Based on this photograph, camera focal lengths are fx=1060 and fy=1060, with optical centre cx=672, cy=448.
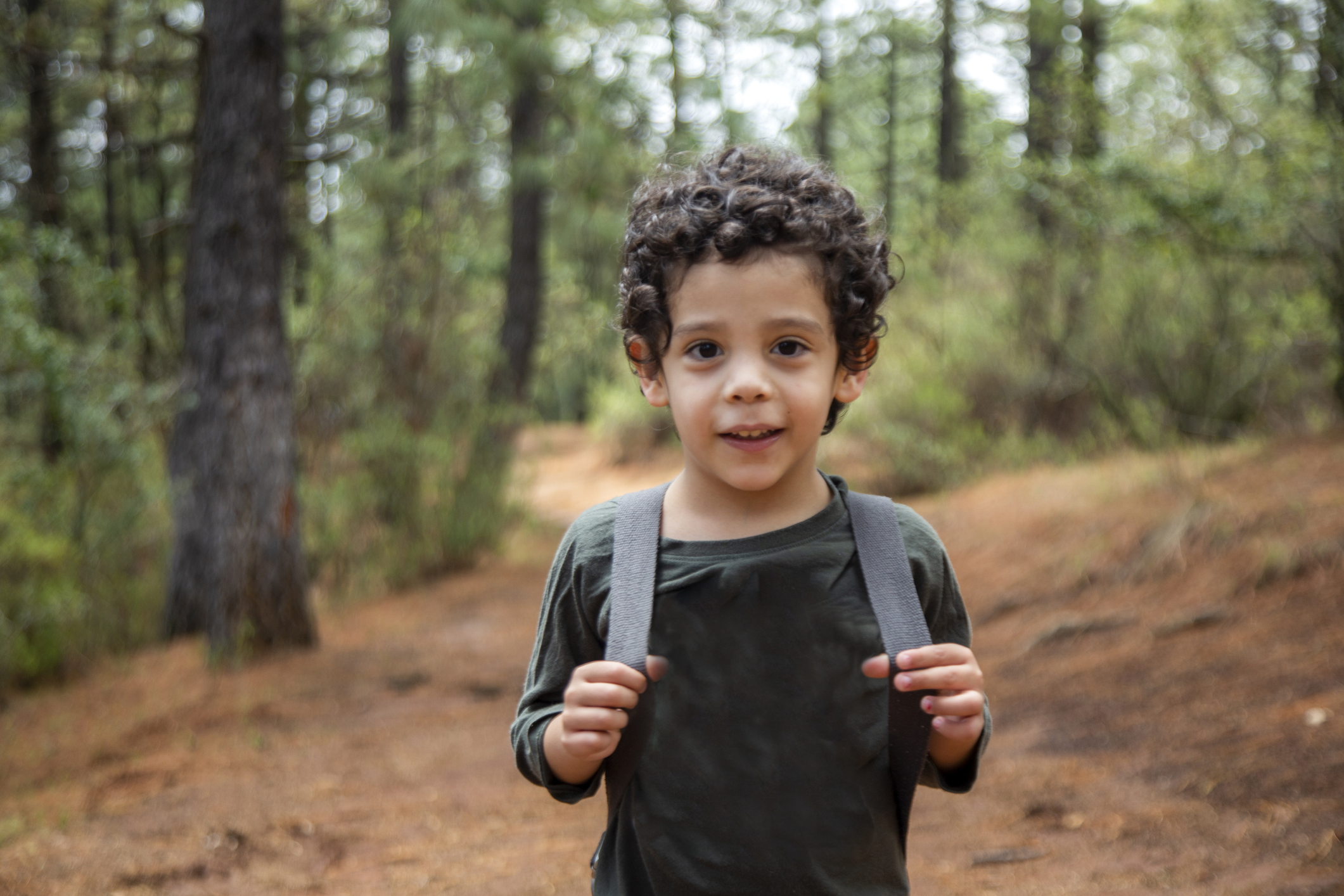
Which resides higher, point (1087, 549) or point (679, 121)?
point (679, 121)

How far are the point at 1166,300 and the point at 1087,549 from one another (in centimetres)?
350

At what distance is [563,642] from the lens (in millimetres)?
1660

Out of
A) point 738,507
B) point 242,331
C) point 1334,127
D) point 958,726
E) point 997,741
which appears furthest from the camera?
point 242,331

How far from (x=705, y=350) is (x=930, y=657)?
0.55 metres

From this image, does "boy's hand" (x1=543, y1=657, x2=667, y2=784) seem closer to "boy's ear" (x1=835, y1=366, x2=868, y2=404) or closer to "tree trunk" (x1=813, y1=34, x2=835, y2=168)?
"boy's ear" (x1=835, y1=366, x2=868, y2=404)

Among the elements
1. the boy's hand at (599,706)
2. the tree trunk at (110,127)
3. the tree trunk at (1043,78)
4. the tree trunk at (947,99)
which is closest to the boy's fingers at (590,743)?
the boy's hand at (599,706)

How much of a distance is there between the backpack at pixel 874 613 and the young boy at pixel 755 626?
2 cm

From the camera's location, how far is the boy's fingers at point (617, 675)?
1.42 metres

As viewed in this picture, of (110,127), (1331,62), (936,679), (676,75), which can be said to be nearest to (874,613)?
(936,679)

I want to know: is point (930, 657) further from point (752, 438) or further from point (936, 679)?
point (752, 438)

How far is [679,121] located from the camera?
15.0 m

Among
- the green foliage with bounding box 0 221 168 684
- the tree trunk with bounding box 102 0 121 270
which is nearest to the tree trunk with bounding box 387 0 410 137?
the tree trunk with bounding box 102 0 121 270

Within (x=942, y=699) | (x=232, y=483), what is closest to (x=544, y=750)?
(x=942, y=699)

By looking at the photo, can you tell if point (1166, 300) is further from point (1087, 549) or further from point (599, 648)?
point (599, 648)
